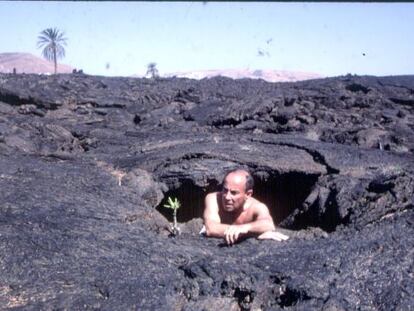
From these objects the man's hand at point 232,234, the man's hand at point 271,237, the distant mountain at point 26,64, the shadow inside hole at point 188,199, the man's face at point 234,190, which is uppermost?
the distant mountain at point 26,64

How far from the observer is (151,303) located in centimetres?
280

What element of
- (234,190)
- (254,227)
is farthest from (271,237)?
(234,190)

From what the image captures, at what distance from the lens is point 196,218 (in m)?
6.31

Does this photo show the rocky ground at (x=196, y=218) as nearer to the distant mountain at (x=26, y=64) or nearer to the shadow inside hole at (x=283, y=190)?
the shadow inside hole at (x=283, y=190)

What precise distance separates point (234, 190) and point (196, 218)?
191cm

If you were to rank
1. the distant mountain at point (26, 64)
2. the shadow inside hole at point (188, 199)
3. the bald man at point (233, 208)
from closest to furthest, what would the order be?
the bald man at point (233, 208) → the shadow inside hole at point (188, 199) → the distant mountain at point (26, 64)

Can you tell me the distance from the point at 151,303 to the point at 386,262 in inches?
60.4

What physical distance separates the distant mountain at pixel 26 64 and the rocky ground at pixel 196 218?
59955 millimetres

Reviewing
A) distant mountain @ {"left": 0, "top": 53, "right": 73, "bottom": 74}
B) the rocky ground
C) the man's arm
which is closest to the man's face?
the man's arm

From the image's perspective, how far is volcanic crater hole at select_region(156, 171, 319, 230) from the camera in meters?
6.10

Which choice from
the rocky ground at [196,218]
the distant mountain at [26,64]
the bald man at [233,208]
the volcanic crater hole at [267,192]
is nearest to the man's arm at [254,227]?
the bald man at [233,208]

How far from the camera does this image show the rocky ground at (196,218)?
2.89 meters

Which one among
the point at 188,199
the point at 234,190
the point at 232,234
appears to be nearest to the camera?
the point at 232,234

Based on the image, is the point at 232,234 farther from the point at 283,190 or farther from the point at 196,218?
the point at 283,190
